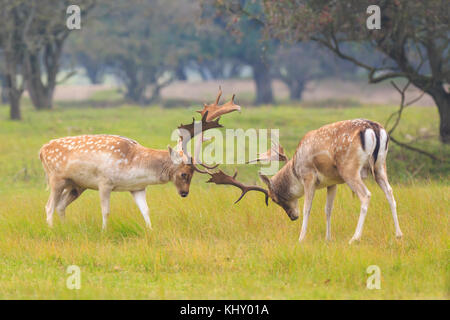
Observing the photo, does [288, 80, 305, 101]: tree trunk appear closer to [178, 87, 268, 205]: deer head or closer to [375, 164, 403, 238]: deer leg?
[178, 87, 268, 205]: deer head

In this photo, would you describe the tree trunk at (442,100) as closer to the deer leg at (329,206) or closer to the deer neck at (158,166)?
the deer leg at (329,206)

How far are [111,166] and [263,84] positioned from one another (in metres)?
38.6

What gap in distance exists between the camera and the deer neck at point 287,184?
9.38 m

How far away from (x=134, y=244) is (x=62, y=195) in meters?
1.70

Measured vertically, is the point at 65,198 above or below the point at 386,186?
below

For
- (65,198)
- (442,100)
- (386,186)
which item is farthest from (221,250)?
(442,100)

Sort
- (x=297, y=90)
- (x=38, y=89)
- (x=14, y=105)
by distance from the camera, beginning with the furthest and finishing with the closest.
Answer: (x=297, y=90), (x=38, y=89), (x=14, y=105)

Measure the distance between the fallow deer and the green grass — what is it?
44cm

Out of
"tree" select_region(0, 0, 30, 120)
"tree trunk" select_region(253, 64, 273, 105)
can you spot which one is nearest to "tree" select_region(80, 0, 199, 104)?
"tree trunk" select_region(253, 64, 273, 105)

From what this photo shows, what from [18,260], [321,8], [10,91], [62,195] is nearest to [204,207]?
[62,195]

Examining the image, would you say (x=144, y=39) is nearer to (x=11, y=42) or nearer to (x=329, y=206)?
(x=11, y=42)

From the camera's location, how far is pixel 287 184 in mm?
9469

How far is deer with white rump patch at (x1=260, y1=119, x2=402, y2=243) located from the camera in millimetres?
8500


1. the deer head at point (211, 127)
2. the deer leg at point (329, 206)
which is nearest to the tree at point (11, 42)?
the deer head at point (211, 127)
